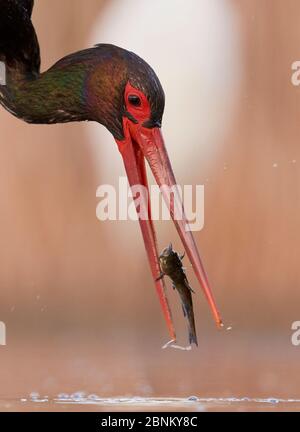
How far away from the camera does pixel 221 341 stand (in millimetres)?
4867

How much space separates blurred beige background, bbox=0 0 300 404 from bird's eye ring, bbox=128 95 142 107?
2114 millimetres

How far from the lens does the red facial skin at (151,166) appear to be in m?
2.75

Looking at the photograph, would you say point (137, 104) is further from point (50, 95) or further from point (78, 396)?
point (78, 396)

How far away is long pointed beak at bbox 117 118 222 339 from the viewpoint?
2744mm

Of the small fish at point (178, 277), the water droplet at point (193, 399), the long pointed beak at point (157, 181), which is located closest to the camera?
the long pointed beak at point (157, 181)

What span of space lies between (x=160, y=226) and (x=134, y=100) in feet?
7.06

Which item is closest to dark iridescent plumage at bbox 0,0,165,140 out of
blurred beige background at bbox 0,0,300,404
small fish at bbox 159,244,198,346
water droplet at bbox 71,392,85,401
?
small fish at bbox 159,244,198,346

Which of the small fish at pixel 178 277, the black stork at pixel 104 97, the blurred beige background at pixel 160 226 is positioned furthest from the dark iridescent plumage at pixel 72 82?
the blurred beige background at pixel 160 226

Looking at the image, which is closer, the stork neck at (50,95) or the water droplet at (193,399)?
the stork neck at (50,95)

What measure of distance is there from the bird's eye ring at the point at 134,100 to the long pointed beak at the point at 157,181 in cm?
6

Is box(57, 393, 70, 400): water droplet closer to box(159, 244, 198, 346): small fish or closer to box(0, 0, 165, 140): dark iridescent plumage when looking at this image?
box(159, 244, 198, 346): small fish

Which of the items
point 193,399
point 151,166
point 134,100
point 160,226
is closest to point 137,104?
point 134,100

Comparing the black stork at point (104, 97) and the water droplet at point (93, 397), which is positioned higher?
the black stork at point (104, 97)

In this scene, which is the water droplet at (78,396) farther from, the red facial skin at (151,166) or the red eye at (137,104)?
the red eye at (137,104)
